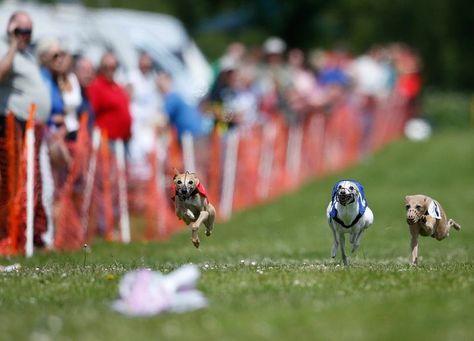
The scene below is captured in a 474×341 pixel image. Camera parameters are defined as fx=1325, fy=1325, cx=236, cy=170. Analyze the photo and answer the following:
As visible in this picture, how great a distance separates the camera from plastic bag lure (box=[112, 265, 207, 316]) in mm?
8836

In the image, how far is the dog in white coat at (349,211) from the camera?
35.2ft

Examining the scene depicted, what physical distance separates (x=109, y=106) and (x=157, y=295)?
9477mm

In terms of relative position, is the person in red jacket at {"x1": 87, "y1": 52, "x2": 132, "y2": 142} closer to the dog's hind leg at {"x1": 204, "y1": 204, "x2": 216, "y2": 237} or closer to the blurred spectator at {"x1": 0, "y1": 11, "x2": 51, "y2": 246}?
the blurred spectator at {"x1": 0, "y1": 11, "x2": 51, "y2": 246}

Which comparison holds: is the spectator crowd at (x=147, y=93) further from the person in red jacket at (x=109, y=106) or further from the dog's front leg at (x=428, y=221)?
the dog's front leg at (x=428, y=221)

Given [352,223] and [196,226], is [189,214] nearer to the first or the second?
[196,226]

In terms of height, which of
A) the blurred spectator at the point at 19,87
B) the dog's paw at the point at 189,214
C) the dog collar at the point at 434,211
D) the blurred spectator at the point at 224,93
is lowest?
the dog's paw at the point at 189,214

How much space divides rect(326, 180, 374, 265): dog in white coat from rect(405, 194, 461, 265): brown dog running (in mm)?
363

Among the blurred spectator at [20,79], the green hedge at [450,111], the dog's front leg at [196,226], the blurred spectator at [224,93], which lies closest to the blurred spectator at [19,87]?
the blurred spectator at [20,79]

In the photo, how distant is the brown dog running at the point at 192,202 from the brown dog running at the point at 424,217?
1.81 metres

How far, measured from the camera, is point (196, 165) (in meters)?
21.0

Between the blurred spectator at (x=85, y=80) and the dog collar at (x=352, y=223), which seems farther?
the blurred spectator at (x=85, y=80)

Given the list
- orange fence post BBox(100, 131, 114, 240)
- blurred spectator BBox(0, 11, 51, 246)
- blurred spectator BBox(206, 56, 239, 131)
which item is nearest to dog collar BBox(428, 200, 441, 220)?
blurred spectator BBox(0, 11, 51, 246)

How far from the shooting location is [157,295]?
8883mm

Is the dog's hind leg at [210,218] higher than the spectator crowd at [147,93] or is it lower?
lower
